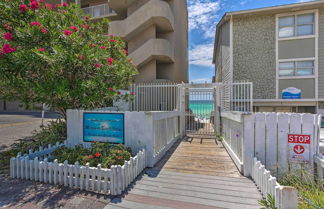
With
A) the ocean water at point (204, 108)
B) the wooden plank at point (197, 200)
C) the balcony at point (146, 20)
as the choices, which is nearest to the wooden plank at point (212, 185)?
the wooden plank at point (197, 200)

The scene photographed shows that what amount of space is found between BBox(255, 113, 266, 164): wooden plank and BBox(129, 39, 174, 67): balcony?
935cm

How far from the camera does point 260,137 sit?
3736 millimetres

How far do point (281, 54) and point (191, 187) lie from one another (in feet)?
35.6

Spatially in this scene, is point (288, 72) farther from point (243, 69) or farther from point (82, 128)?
point (82, 128)

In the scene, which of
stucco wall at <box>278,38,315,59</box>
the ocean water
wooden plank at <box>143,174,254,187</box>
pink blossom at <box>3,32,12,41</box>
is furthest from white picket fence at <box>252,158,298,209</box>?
stucco wall at <box>278,38,315,59</box>

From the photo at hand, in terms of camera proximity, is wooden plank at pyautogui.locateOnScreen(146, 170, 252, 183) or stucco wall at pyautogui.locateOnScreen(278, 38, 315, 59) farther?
stucco wall at pyautogui.locateOnScreen(278, 38, 315, 59)

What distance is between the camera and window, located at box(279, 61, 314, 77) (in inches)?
375

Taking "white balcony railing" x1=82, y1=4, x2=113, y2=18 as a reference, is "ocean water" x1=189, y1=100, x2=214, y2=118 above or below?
below

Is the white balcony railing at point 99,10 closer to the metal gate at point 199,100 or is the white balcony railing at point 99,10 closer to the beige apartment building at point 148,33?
the beige apartment building at point 148,33

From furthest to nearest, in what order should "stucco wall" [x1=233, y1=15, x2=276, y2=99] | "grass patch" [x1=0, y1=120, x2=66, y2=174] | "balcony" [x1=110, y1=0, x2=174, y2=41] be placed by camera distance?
"balcony" [x1=110, y1=0, x2=174, y2=41]
"stucco wall" [x1=233, y1=15, x2=276, y2=99]
"grass patch" [x1=0, y1=120, x2=66, y2=174]

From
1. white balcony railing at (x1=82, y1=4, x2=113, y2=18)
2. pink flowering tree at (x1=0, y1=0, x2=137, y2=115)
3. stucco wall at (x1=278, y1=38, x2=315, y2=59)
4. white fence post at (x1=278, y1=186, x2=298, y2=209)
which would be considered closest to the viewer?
white fence post at (x1=278, y1=186, x2=298, y2=209)

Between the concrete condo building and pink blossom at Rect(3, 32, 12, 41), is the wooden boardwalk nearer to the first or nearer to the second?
pink blossom at Rect(3, 32, 12, 41)

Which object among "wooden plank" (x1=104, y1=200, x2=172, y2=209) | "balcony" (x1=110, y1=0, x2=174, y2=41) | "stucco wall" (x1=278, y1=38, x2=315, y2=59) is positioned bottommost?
"wooden plank" (x1=104, y1=200, x2=172, y2=209)

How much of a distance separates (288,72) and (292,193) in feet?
34.5
